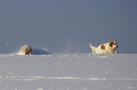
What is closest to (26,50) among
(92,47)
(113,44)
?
(92,47)

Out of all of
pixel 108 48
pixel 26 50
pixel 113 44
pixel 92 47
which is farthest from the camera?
pixel 92 47

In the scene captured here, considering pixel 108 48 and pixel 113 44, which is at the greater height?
pixel 113 44

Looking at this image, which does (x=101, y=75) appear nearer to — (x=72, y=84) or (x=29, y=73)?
(x=72, y=84)

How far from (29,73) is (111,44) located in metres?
6.26

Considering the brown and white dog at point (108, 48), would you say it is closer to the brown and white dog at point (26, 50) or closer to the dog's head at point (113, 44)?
the dog's head at point (113, 44)

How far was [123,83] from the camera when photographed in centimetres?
283

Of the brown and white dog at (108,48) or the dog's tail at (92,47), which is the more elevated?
→ the dog's tail at (92,47)

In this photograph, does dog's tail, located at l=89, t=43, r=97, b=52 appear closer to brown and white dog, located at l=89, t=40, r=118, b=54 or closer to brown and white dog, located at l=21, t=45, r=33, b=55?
brown and white dog, located at l=89, t=40, r=118, b=54

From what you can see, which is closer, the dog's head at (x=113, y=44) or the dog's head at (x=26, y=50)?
the dog's head at (x=26, y=50)

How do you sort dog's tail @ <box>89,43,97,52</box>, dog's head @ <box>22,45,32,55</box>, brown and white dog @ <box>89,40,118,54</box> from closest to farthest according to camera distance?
dog's head @ <box>22,45,32,55</box> < brown and white dog @ <box>89,40,118,54</box> < dog's tail @ <box>89,43,97,52</box>

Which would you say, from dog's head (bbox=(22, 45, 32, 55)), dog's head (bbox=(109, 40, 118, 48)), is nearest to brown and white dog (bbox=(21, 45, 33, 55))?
dog's head (bbox=(22, 45, 32, 55))

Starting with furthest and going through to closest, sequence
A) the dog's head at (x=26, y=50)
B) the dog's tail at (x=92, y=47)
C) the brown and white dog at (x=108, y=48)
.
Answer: the dog's tail at (x=92, y=47) < the brown and white dog at (x=108, y=48) < the dog's head at (x=26, y=50)

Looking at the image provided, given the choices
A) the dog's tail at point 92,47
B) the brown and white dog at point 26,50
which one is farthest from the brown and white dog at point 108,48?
the brown and white dog at point 26,50

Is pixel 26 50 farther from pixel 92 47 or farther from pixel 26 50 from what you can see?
pixel 92 47
